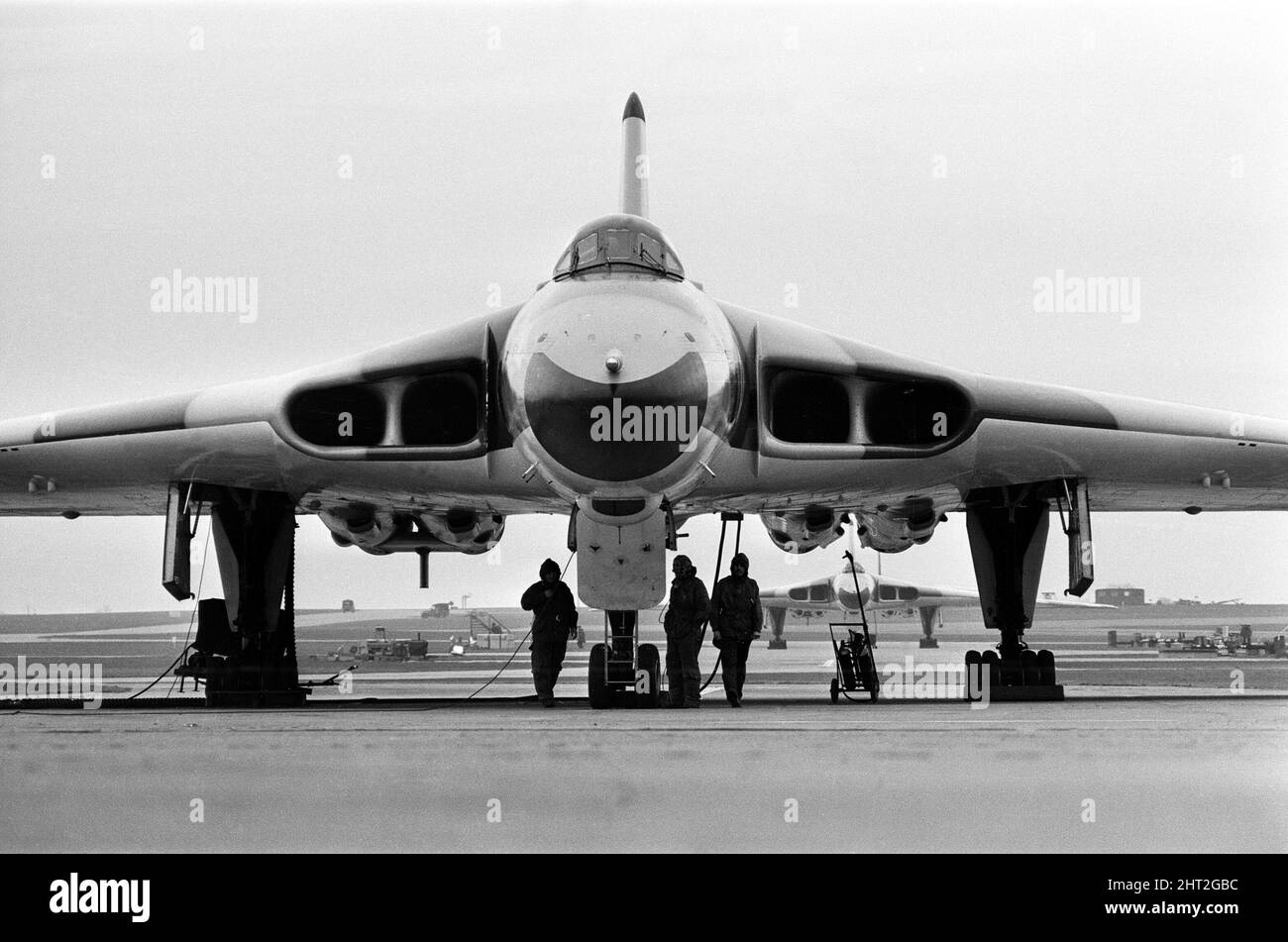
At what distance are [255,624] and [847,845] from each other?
977 cm

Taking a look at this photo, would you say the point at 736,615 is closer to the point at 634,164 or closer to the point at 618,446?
the point at 618,446

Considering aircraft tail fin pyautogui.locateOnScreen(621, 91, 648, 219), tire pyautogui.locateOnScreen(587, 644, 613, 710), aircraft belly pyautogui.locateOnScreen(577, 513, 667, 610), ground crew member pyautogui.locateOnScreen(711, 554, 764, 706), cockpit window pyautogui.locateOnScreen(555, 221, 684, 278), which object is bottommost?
tire pyautogui.locateOnScreen(587, 644, 613, 710)

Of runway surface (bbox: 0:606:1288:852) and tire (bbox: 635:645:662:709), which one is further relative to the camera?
tire (bbox: 635:645:662:709)

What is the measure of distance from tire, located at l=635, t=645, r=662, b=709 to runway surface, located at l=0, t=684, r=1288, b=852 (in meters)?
2.96

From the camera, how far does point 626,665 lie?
10.2 meters

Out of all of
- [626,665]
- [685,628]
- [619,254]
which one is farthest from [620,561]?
[619,254]

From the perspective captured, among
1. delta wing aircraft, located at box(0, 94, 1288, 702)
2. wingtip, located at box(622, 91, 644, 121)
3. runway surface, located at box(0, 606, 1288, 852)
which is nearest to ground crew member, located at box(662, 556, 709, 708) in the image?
delta wing aircraft, located at box(0, 94, 1288, 702)

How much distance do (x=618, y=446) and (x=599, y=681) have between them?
189cm

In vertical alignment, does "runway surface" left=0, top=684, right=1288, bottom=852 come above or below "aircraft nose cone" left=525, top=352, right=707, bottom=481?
below

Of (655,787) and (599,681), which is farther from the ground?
(655,787)

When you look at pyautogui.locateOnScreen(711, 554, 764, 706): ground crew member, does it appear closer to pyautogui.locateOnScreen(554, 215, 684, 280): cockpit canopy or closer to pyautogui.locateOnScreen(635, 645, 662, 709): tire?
pyautogui.locateOnScreen(635, 645, 662, 709): tire

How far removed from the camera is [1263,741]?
588cm

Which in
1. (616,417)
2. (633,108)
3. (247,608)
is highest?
(633,108)

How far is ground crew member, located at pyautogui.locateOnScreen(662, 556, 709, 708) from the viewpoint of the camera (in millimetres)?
10891
